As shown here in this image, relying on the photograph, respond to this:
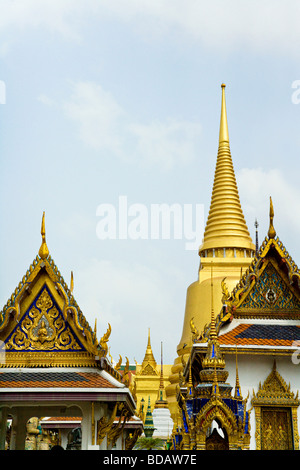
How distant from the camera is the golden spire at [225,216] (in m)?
33.9

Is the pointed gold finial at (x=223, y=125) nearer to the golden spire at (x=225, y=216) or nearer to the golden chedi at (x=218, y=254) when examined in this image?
the golden spire at (x=225, y=216)

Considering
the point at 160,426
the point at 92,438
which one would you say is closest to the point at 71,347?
the point at 92,438

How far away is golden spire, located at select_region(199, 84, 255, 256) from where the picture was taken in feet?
111

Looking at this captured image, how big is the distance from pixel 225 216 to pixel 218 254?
206cm

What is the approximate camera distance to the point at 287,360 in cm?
1597

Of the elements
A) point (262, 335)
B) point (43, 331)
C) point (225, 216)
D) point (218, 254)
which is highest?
point (225, 216)

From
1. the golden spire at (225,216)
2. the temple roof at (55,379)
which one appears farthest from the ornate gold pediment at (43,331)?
the golden spire at (225,216)

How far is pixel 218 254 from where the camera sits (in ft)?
111

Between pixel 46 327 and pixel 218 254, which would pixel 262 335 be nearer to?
pixel 46 327

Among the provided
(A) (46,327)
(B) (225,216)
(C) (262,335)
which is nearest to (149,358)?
(B) (225,216)

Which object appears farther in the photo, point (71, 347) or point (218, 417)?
point (71, 347)

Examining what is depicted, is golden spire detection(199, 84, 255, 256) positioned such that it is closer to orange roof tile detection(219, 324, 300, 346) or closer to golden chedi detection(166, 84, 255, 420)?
golden chedi detection(166, 84, 255, 420)
